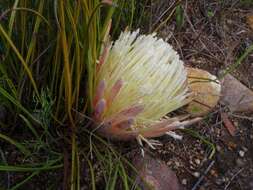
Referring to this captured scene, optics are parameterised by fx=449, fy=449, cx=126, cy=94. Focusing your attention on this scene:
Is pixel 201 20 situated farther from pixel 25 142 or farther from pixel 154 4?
pixel 25 142

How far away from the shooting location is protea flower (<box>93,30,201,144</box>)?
1056mm

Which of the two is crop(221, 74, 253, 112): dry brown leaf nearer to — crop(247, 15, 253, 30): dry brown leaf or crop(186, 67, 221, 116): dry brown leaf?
crop(186, 67, 221, 116): dry brown leaf

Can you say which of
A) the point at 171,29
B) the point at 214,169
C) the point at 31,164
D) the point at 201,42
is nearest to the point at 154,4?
the point at 171,29

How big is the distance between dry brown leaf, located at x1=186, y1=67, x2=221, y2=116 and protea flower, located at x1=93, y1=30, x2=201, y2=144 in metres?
0.25

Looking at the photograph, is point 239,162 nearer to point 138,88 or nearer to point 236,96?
point 236,96

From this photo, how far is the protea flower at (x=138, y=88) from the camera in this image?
3.46 ft

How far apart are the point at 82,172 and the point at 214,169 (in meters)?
0.40

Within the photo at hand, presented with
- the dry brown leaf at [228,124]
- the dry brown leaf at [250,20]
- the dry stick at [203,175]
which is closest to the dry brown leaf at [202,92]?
the dry brown leaf at [228,124]

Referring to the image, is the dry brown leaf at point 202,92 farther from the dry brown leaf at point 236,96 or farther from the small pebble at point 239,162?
the small pebble at point 239,162

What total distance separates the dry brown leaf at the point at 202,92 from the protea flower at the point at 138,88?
0.25 m

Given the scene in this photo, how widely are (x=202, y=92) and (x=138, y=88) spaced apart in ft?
1.31

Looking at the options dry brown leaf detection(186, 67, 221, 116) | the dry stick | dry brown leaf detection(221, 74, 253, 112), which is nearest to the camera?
the dry stick

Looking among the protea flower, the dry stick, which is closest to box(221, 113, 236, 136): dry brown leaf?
the dry stick

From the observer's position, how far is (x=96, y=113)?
42.9 inches
